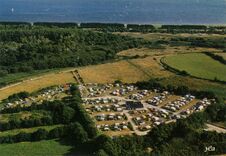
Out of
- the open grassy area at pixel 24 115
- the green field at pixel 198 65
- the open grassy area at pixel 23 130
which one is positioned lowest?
the open grassy area at pixel 23 130

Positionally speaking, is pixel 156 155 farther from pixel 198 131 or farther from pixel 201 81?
pixel 201 81

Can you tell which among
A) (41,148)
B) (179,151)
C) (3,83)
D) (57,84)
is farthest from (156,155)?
(3,83)

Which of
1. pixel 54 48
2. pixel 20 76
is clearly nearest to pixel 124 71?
pixel 20 76

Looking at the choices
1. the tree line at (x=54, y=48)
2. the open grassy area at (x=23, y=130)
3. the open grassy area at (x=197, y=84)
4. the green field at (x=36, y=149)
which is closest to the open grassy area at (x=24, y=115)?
the open grassy area at (x=23, y=130)

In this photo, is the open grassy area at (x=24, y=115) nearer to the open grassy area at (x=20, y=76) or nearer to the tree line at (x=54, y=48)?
the open grassy area at (x=20, y=76)

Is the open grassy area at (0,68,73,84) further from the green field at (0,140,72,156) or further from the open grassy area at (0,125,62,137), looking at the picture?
the green field at (0,140,72,156)

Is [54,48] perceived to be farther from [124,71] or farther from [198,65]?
[198,65]
